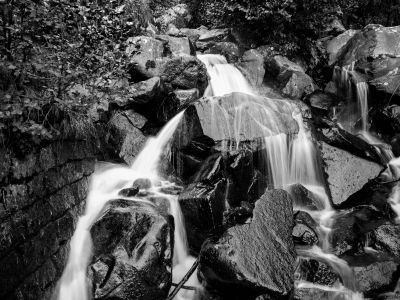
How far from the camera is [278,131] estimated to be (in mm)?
6777

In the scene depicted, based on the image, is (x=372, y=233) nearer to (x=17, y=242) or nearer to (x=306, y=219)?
(x=306, y=219)

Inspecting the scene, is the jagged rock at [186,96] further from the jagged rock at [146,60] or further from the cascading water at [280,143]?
the cascading water at [280,143]

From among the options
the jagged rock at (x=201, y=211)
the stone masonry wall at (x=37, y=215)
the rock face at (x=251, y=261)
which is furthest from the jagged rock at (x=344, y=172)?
the stone masonry wall at (x=37, y=215)

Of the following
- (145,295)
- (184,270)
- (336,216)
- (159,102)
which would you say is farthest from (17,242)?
(336,216)

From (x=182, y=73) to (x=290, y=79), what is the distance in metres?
3.43

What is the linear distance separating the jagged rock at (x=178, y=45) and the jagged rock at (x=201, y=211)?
205 inches

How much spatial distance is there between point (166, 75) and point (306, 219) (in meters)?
4.68

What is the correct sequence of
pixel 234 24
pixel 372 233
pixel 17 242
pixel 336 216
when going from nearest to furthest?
1. pixel 17 242
2. pixel 372 233
3. pixel 336 216
4. pixel 234 24

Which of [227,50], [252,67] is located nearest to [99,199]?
[252,67]

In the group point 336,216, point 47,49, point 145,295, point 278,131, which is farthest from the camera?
point 278,131

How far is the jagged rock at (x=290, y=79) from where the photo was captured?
9.47 metres

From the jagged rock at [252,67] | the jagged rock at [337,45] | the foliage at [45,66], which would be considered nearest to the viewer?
the foliage at [45,66]

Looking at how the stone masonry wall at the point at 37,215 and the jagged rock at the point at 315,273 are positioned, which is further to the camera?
the jagged rock at the point at 315,273

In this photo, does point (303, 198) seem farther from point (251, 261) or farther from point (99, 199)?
point (99, 199)
